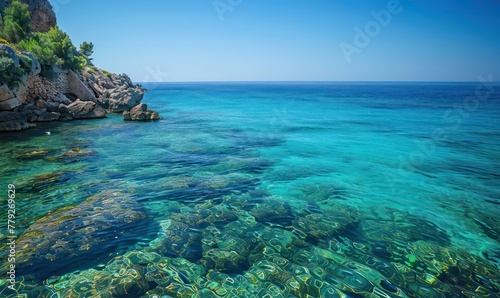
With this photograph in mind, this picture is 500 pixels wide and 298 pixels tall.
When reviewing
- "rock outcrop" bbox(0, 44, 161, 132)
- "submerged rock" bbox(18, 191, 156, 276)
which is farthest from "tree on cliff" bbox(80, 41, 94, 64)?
"submerged rock" bbox(18, 191, 156, 276)

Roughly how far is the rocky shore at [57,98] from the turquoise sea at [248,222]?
6105 millimetres

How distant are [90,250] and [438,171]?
18.2m

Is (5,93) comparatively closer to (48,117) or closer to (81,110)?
(48,117)

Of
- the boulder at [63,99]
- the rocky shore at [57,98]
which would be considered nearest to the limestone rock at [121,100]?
the rocky shore at [57,98]

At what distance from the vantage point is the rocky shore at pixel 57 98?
936 inches

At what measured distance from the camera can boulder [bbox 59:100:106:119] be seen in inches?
1254

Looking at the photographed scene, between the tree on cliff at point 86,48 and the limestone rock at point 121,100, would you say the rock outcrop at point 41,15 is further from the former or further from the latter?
the limestone rock at point 121,100

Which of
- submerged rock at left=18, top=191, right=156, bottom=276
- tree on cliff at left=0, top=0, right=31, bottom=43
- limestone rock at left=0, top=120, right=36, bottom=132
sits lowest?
submerged rock at left=18, top=191, right=156, bottom=276

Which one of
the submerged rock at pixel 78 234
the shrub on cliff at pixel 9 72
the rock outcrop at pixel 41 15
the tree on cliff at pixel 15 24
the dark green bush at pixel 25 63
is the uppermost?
the rock outcrop at pixel 41 15

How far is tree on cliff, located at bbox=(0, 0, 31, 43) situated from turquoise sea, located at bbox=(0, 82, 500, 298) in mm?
23748

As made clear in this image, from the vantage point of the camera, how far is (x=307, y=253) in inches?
294

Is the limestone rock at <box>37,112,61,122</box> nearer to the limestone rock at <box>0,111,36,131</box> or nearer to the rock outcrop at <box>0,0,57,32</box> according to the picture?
the limestone rock at <box>0,111,36,131</box>

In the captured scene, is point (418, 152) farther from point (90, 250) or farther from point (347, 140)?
point (90, 250)

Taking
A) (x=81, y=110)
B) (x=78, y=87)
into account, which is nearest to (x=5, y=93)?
(x=81, y=110)
